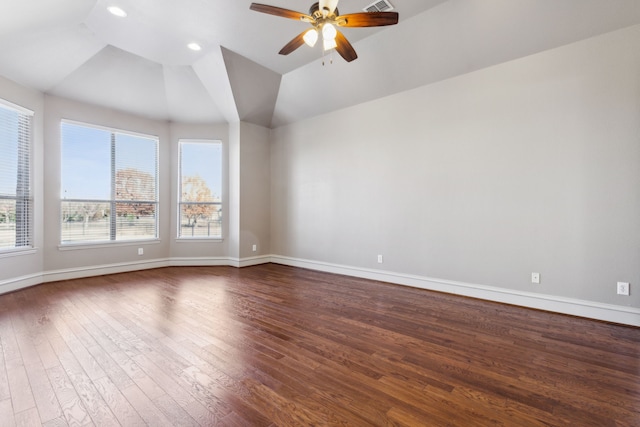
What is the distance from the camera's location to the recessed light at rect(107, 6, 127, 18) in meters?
3.29

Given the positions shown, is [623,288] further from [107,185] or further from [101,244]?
[107,185]

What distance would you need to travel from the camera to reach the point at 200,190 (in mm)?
5898

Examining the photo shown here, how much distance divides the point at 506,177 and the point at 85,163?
667 centimetres

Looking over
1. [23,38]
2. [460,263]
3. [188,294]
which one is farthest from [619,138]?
[23,38]

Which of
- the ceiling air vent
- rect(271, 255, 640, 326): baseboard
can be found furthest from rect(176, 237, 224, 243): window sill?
the ceiling air vent

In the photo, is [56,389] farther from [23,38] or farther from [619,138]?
[619,138]

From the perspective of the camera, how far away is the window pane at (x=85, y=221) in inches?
183

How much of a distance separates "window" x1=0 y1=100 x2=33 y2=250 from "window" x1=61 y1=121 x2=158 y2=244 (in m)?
0.47

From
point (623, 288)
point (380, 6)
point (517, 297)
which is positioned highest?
point (380, 6)

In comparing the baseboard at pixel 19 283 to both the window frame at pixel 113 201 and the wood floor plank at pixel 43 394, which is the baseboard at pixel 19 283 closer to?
the window frame at pixel 113 201

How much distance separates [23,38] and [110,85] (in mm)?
1273

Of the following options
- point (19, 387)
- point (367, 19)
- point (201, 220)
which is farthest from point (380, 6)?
point (201, 220)

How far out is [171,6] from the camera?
3.23 metres

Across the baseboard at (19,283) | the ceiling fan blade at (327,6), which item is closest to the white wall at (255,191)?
the baseboard at (19,283)
